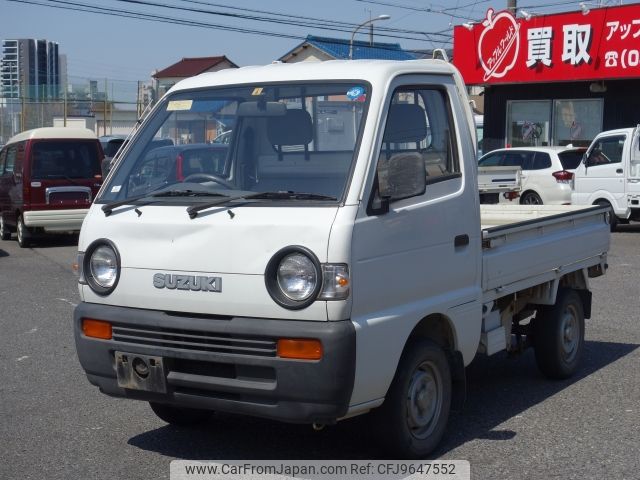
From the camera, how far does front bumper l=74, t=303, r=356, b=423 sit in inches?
186

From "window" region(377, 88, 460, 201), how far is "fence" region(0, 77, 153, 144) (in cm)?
3571

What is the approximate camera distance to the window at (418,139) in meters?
5.14

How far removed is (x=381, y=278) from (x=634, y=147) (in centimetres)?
1449

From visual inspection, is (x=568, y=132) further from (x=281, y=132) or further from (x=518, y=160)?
(x=281, y=132)

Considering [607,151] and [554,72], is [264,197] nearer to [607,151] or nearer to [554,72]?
[607,151]

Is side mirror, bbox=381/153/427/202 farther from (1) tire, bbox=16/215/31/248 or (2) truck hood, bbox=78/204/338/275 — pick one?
(1) tire, bbox=16/215/31/248

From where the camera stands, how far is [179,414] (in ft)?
20.1

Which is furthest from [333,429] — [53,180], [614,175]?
[614,175]

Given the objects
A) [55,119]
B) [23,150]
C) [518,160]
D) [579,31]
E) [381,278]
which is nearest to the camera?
[381,278]

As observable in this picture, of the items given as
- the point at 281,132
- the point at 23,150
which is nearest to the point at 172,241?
the point at 281,132

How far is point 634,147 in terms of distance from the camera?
18.2 metres

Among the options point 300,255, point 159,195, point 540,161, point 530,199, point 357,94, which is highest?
point 357,94

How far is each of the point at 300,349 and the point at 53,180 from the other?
550 inches

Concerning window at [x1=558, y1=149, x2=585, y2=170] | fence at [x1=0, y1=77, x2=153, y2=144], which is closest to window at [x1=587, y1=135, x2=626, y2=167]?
window at [x1=558, y1=149, x2=585, y2=170]
